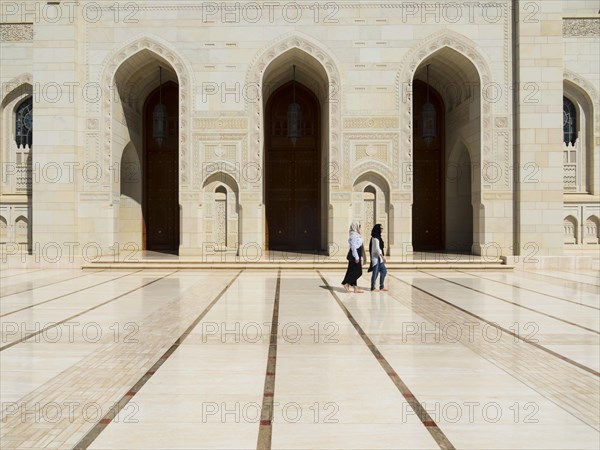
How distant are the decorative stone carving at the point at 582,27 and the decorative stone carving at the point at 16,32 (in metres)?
16.4

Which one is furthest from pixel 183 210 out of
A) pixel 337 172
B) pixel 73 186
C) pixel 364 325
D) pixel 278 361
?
pixel 278 361

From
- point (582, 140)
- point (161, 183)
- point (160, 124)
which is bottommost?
point (161, 183)

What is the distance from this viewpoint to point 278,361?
4.20 metres

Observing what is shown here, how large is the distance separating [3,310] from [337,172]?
8522 millimetres

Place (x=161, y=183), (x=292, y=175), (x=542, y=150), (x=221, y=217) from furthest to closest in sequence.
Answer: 1. (x=292, y=175)
2. (x=161, y=183)
3. (x=221, y=217)
4. (x=542, y=150)

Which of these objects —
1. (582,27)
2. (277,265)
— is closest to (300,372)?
(277,265)

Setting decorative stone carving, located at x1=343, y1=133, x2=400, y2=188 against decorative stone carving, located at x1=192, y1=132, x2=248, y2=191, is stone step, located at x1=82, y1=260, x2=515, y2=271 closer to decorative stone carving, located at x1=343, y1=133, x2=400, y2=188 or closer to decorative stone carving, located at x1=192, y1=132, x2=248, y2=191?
decorative stone carving, located at x1=192, y1=132, x2=248, y2=191

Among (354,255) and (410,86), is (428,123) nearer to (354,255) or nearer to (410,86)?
(410,86)

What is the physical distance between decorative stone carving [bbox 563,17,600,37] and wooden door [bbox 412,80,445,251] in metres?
4.26

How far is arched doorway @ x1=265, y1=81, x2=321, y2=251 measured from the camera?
1633cm

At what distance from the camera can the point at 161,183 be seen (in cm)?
1636

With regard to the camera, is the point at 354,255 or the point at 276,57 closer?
the point at 354,255

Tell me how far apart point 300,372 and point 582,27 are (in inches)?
635

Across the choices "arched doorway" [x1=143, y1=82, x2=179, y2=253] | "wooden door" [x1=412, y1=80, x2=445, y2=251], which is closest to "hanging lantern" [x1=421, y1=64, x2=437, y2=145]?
"wooden door" [x1=412, y1=80, x2=445, y2=251]
